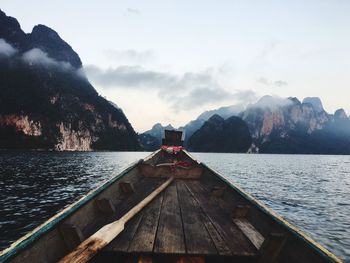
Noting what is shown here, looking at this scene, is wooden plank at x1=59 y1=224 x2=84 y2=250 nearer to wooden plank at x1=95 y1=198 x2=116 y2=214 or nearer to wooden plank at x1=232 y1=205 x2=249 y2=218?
wooden plank at x1=95 y1=198 x2=116 y2=214

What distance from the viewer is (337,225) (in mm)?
13289

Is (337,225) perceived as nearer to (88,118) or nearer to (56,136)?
(56,136)

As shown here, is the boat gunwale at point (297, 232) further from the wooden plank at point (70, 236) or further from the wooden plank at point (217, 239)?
the wooden plank at point (70, 236)

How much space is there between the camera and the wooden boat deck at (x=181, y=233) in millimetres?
3137

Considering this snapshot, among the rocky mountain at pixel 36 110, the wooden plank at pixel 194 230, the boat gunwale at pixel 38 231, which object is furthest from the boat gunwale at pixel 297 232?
the rocky mountain at pixel 36 110

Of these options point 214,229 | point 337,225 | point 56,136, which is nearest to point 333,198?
point 337,225

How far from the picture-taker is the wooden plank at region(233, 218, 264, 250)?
3516 mm

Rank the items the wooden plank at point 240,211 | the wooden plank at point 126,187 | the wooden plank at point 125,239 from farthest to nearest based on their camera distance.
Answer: the wooden plank at point 126,187 → the wooden plank at point 240,211 → the wooden plank at point 125,239

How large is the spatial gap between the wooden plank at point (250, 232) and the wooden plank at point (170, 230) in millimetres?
1000

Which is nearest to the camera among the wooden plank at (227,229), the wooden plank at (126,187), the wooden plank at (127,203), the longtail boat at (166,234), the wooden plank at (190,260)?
the longtail boat at (166,234)

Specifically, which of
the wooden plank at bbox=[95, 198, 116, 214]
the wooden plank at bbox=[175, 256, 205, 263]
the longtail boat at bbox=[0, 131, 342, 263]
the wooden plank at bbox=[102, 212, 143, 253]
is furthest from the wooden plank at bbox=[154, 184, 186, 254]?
the wooden plank at bbox=[95, 198, 116, 214]

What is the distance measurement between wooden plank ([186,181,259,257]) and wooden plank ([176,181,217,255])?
0.21 m

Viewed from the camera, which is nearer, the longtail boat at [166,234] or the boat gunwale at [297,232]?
the boat gunwale at [297,232]

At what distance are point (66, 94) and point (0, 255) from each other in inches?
8327
